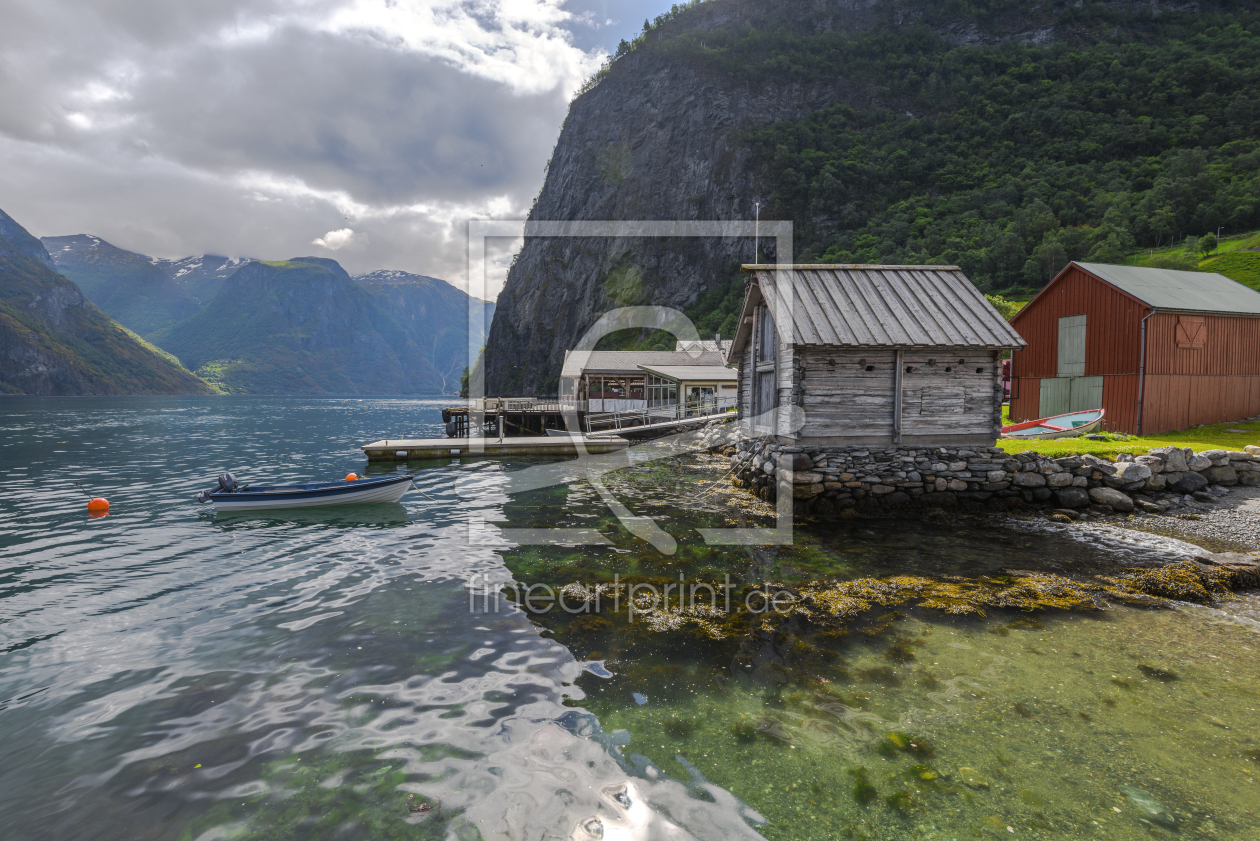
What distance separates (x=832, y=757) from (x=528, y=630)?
4821 mm

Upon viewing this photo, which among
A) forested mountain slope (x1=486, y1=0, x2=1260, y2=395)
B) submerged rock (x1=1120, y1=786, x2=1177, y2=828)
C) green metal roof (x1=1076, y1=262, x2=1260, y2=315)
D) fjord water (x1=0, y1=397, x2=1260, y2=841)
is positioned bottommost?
fjord water (x1=0, y1=397, x2=1260, y2=841)

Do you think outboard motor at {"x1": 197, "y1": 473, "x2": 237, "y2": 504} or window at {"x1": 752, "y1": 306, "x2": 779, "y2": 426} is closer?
outboard motor at {"x1": 197, "y1": 473, "x2": 237, "y2": 504}

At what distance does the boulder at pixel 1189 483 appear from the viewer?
1513 cm

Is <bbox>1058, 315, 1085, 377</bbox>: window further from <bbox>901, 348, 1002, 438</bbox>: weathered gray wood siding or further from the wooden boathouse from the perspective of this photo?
<bbox>901, 348, 1002, 438</bbox>: weathered gray wood siding

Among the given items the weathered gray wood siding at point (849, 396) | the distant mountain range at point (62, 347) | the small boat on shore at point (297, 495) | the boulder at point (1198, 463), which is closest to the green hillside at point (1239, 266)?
the boulder at point (1198, 463)

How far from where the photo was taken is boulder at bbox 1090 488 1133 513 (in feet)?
47.8

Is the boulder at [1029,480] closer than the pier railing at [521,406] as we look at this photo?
Yes

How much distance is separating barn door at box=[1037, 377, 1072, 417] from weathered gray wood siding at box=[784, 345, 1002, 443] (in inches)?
526

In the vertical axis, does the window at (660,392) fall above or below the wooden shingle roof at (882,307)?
below

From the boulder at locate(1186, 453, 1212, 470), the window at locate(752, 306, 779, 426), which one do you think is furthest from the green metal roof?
the window at locate(752, 306, 779, 426)

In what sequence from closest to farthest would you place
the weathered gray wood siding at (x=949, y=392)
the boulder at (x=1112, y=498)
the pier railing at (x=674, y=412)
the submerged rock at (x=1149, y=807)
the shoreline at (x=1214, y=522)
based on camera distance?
the submerged rock at (x=1149, y=807) → the shoreline at (x=1214, y=522) → the boulder at (x=1112, y=498) → the weathered gray wood siding at (x=949, y=392) → the pier railing at (x=674, y=412)

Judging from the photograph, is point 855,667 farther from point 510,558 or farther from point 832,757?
point 510,558

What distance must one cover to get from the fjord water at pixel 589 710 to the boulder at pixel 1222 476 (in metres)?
6.11

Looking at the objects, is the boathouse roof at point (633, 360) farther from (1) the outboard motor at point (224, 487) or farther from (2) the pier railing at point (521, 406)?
(1) the outboard motor at point (224, 487)
